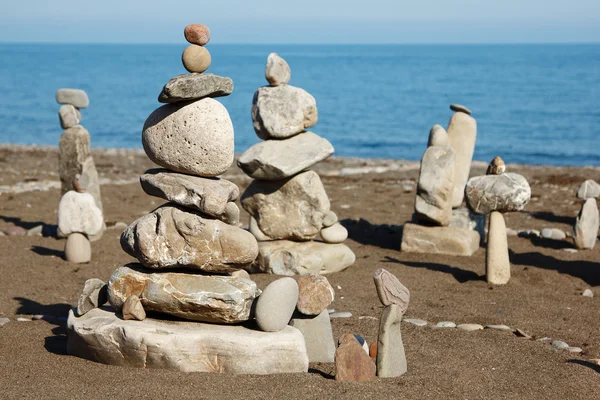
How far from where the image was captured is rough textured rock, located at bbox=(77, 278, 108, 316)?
24.7ft

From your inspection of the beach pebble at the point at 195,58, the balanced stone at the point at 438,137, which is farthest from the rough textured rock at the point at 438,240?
the beach pebble at the point at 195,58

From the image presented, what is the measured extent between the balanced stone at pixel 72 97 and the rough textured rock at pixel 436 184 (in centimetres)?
537

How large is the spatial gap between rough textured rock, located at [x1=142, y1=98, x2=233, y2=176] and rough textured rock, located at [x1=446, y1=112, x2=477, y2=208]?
20.5ft

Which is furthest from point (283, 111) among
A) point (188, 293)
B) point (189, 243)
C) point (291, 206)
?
point (188, 293)

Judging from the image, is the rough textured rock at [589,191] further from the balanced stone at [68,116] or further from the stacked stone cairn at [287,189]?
the balanced stone at [68,116]

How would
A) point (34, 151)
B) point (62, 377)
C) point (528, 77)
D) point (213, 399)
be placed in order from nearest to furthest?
1. point (213, 399)
2. point (62, 377)
3. point (34, 151)
4. point (528, 77)

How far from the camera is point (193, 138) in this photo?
7.32 m

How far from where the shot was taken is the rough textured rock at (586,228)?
1262 cm

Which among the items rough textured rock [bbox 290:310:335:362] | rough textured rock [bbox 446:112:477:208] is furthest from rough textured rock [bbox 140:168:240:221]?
rough textured rock [bbox 446:112:477:208]

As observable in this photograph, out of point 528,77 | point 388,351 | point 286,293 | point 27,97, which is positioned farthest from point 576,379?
point 528,77

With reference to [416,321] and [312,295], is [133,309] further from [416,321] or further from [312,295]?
[416,321]

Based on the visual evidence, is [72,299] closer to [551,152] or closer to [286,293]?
[286,293]

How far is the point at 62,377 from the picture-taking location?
6828 millimetres

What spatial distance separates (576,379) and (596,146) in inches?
1290
